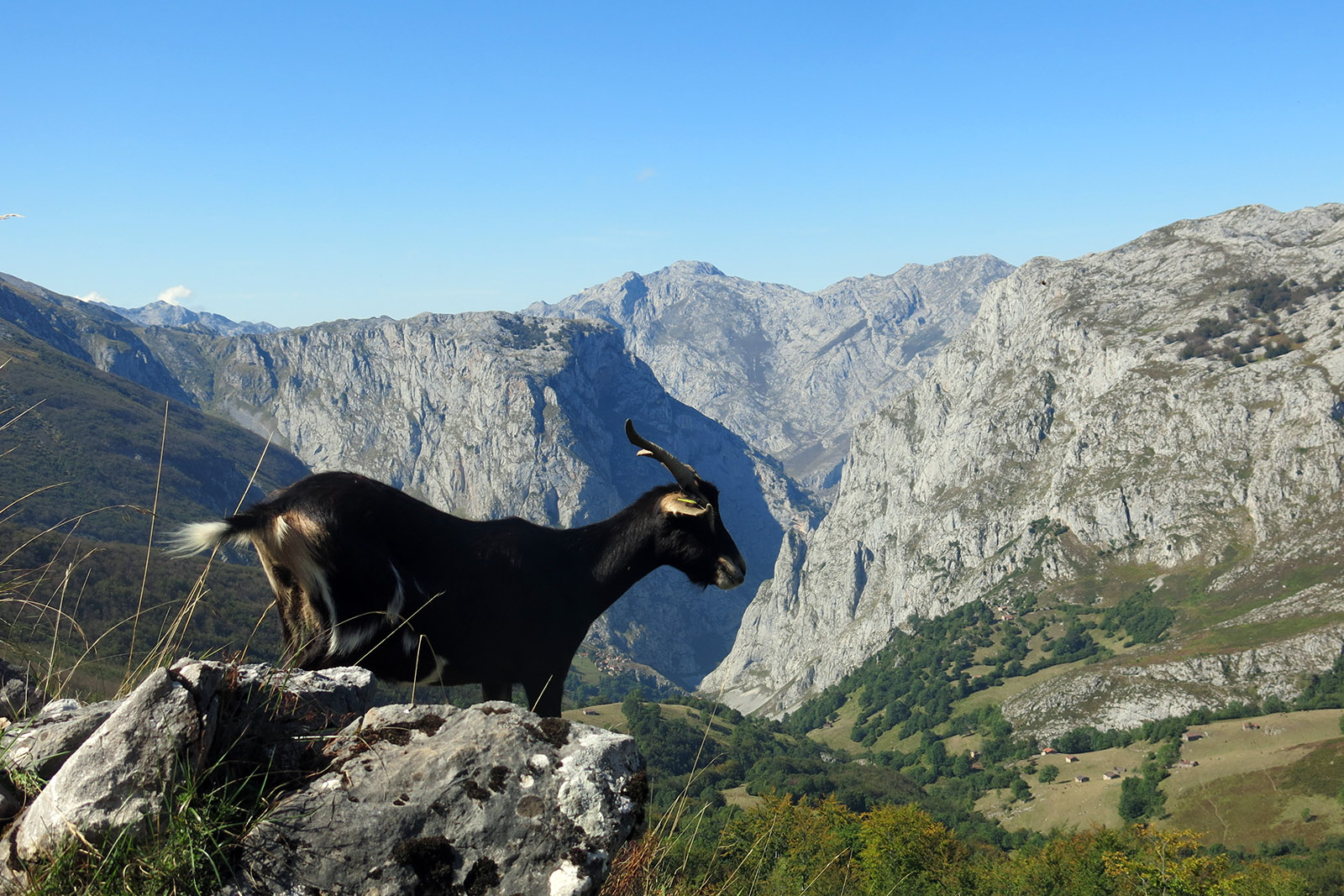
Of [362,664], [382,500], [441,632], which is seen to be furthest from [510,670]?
[382,500]

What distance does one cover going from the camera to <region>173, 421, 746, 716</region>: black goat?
725 cm

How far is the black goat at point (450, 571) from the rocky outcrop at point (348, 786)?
1.43 meters

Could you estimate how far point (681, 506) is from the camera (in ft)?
29.9

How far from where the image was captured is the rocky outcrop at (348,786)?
14.7 feet

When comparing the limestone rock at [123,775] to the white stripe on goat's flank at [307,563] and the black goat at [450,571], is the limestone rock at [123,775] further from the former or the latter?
the white stripe on goat's flank at [307,563]

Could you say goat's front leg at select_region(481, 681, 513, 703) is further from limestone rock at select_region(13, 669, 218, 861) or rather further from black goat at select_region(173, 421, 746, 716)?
limestone rock at select_region(13, 669, 218, 861)

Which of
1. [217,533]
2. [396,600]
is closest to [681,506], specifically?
[396,600]

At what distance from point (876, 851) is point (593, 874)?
64399mm

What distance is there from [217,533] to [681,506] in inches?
179

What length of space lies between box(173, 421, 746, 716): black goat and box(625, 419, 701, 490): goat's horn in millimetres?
31

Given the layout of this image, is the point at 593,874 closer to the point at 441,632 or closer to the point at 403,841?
the point at 403,841

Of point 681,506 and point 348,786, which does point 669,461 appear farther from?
point 348,786

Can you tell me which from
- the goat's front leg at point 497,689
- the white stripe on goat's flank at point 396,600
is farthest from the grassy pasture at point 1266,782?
the white stripe on goat's flank at point 396,600

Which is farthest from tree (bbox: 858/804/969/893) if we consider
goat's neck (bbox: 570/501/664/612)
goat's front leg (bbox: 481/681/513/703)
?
goat's front leg (bbox: 481/681/513/703)
